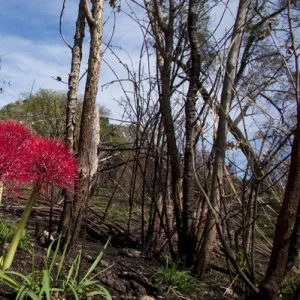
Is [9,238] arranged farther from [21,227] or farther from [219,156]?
[219,156]

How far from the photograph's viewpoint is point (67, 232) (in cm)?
323

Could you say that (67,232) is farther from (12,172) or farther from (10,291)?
(12,172)

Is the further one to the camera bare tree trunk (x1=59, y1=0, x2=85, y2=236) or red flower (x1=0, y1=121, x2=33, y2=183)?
bare tree trunk (x1=59, y1=0, x2=85, y2=236)

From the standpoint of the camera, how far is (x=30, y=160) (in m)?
1.99

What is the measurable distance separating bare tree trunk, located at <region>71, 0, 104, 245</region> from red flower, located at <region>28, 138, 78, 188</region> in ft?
3.26

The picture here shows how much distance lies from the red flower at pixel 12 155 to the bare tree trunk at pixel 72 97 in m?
1.15

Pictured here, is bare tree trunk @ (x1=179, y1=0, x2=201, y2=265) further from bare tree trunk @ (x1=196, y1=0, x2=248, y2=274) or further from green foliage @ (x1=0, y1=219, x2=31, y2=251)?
green foliage @ (x1=0, y1=219, x2=31, y2=251)

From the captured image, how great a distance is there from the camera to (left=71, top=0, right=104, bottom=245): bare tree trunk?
324 cm

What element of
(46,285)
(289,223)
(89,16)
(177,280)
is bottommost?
(177,280)

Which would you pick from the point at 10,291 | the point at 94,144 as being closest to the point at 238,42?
the point at 94,144

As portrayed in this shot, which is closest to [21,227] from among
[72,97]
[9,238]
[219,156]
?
[9,238]

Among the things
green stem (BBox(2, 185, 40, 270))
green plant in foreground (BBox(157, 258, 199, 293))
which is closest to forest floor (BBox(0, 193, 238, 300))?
green plant in foreground (BBox(157, 258, 199, 293))

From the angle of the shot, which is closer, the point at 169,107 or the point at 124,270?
the point at 124,270

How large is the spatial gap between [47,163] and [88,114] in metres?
1.30
